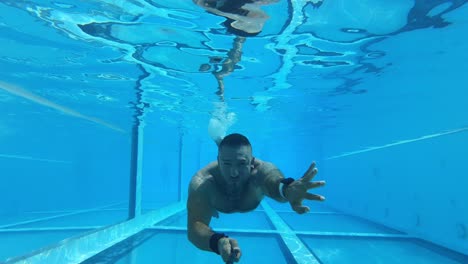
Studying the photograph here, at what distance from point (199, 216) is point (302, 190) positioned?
1824mm

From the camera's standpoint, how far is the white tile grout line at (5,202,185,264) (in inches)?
363

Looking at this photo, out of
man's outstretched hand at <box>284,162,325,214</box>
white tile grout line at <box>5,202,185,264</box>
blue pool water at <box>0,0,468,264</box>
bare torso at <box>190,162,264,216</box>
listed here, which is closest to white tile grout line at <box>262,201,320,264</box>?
blue pool water at <box>0,0,468,264</box>

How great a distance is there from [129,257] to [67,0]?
27.0 feet

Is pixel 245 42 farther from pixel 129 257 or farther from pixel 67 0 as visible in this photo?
pixel 129 257

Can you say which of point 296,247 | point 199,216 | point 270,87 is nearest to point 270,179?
point 199,216

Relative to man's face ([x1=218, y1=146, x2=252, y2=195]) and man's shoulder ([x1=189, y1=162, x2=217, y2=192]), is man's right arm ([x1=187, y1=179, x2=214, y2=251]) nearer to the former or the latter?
man's shoulder ([x1=189, y1=162, x2=217, y2=192])

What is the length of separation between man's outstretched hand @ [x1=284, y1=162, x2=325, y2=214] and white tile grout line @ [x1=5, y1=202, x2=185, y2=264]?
8.01 metres

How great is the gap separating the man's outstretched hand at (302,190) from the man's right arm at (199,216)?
3.93 feet

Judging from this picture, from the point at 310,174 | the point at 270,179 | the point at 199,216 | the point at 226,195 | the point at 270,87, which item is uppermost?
the point at 270,87

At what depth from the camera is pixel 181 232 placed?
1552cm

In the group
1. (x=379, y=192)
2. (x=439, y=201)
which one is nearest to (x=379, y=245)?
(x=439, y=201)

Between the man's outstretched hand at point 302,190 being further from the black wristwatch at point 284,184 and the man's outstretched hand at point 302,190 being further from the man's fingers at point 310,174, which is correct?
the black wristwatch at point 284,184

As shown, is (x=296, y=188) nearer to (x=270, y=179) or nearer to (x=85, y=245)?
(x=270, y=179)

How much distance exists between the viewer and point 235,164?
5.21 meters
